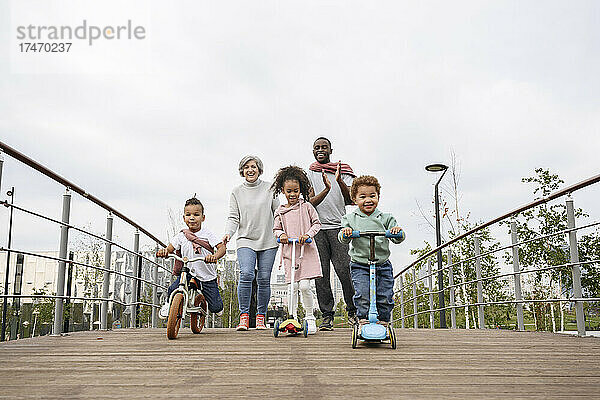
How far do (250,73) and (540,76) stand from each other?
7446mm

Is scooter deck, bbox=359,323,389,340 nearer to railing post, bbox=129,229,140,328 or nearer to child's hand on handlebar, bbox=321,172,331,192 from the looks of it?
child's hand on handlebar, bbox=321,172,331,192

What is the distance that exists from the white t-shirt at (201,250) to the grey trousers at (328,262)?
0.91 metres

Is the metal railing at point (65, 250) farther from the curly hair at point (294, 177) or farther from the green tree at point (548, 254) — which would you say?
the green tree at point (548, 254)

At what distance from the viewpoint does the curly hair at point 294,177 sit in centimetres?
509

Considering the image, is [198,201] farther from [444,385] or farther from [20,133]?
[20,133]

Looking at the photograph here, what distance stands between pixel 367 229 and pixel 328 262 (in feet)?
3.90

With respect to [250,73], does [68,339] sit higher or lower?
lower

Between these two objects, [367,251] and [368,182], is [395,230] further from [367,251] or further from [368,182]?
[368,182]

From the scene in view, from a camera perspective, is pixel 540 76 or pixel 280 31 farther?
pixel 540 76

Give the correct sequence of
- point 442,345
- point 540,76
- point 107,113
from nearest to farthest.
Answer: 1. point 442,345
2. point 540,76
3. point 107,113

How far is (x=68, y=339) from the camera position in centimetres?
412

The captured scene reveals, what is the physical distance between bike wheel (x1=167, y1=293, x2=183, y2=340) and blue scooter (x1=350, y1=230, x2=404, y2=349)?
1.29 m

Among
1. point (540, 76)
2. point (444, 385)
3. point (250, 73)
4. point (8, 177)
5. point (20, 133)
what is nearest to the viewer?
point (444, 385)

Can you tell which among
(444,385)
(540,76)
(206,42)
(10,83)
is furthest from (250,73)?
(444,385)
